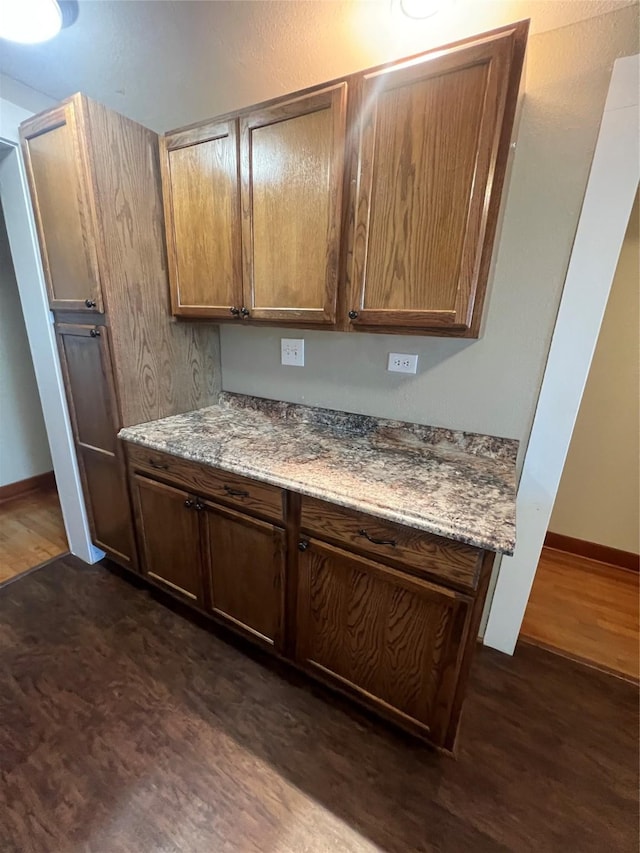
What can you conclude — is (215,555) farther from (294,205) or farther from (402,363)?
(294,205)

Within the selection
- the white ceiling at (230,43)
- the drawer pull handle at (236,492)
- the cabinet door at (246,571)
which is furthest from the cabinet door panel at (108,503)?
A: the white ceiling at (230,43)

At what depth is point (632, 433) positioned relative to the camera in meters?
2.13

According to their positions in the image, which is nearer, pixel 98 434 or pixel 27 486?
pixel 98 434

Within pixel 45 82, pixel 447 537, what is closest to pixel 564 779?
pixel 447 537

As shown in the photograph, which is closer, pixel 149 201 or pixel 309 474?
pixel 309 474

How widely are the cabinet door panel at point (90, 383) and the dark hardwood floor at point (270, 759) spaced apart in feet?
3.11

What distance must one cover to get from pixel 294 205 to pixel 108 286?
84cm

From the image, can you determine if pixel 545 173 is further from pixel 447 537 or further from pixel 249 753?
pixel 249 753

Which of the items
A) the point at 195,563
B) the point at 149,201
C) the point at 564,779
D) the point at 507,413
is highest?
the point at 149,201

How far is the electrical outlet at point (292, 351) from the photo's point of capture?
173 centimetres

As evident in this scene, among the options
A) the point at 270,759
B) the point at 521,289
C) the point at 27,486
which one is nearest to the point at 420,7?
the point at 521,289

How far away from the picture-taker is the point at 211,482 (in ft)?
4.69

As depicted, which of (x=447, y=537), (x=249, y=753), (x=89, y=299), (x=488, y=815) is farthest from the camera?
(x=89, y=299)

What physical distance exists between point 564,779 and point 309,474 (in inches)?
52.2
